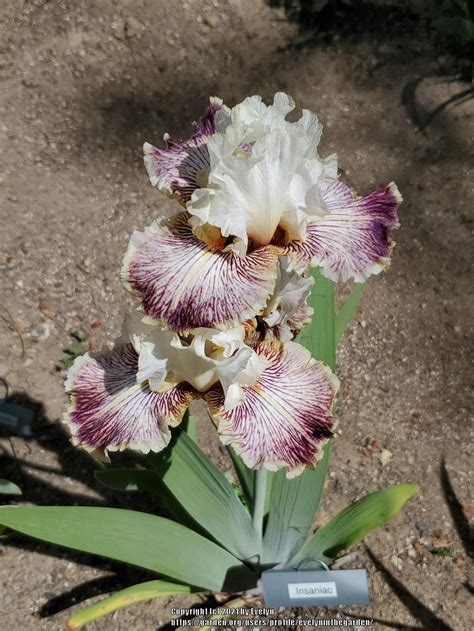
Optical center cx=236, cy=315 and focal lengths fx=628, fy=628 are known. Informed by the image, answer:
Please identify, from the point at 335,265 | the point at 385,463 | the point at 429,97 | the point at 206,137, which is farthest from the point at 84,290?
the point at 429,97

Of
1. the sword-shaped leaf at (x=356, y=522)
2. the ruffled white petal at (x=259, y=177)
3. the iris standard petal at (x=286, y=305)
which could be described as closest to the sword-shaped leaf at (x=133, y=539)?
the sword-shaped leaf at (x=356, y=522)

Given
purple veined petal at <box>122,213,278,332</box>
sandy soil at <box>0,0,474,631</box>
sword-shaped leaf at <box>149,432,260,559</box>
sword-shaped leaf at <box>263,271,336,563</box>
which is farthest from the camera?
sandy soil at <box>0,0,474,631</box>

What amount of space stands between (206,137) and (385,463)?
1.48 meters

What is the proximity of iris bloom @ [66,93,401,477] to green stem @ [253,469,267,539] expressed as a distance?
33 centimetres

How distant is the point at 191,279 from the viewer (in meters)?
1.01

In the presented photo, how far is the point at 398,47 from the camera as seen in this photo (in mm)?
3633

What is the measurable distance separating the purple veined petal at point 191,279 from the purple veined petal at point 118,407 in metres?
0.29

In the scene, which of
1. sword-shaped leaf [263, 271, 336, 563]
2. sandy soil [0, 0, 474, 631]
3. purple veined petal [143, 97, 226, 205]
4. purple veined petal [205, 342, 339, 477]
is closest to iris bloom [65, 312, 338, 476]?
purple veined petal [205, 342, 339, 477]

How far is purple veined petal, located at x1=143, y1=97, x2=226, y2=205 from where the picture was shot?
1153mm

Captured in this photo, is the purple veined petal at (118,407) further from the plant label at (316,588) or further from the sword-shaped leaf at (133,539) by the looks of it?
the plant label at (316,588)

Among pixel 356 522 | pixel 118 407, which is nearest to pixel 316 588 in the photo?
pixel 356 522

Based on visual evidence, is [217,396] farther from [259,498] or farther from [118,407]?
[259,498]

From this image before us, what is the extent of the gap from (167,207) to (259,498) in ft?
5.92

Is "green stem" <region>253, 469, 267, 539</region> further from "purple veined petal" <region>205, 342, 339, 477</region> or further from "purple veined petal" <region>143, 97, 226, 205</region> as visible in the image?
"purple veined petal" <region>143, 97, 226, 205</region>
